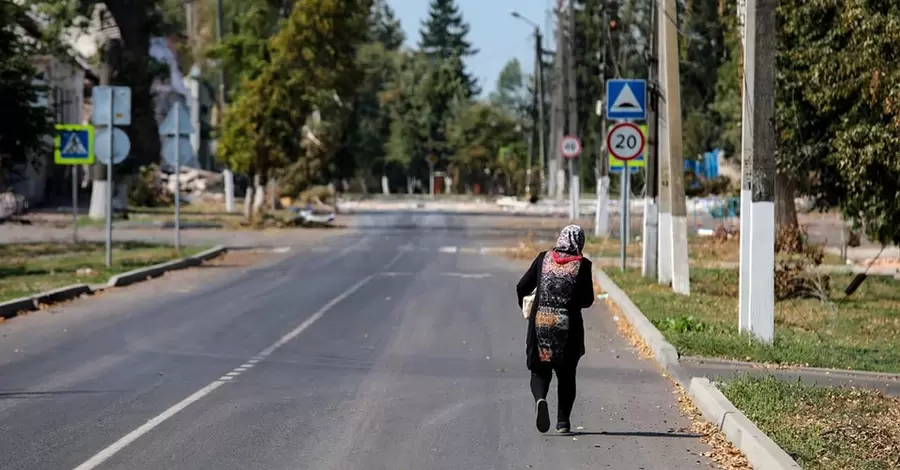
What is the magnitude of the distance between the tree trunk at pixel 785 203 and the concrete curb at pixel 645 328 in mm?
8087

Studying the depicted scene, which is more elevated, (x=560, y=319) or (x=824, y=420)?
(x=560, y=319)

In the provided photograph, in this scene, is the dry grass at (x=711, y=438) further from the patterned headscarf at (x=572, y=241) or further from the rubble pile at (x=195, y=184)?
the rubble pile at (x=195, y=184)

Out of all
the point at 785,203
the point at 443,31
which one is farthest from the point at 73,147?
the point at 443,31

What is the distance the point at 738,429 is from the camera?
972 cm

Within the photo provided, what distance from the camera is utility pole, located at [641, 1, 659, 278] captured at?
78.8ft

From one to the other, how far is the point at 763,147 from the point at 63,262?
17318 mm

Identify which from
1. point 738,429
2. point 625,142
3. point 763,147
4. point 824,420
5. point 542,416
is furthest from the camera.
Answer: point 625,142

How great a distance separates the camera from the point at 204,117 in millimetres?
105938

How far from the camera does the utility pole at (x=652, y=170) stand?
2402 centimetres

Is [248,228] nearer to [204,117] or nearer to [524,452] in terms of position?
[524,452]

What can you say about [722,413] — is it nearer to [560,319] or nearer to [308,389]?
[560,319]

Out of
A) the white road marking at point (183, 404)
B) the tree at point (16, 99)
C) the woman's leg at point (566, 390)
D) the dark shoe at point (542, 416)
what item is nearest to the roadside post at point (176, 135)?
the tree at point (16, 99)

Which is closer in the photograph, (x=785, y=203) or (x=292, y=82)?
(x=785, y=203)

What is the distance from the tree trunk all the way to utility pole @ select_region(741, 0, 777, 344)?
15.1 metres
